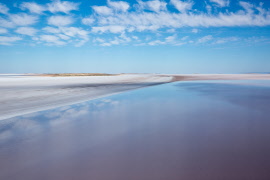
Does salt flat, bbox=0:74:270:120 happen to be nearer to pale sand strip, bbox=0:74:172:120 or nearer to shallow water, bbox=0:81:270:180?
pale sand strip, bbox=0:74:172:120

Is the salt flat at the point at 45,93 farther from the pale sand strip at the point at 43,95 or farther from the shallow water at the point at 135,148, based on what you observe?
the shallow water at the point at 135,148

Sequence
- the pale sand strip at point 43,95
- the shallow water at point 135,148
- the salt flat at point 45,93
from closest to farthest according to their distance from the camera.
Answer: the shallow water at point 135,148 < the pale sand strip at point 43,95 < the salt flat at point 45,93

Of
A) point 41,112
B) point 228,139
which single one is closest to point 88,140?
point 228,139

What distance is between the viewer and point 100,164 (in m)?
2.59

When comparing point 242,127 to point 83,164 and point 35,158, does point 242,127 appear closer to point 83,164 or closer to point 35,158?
point 83,164

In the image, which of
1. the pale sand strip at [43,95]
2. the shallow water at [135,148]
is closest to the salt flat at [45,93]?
the pale sand strip at [43,95]

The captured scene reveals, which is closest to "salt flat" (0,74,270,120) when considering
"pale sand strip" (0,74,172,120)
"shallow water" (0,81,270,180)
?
"pale sand strip" (0,74,172,120)

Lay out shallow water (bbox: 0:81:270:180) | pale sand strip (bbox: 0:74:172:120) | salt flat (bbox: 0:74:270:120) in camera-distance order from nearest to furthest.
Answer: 1. shallow water (bbox: 0:81:270:180)
2. pale sand strip (bbox: 0:74:172:120)
3. salt flat (bbox: 0:74:270:120)

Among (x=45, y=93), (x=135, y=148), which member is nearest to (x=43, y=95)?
(x=45, y=93)

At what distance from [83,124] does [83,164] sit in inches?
84.5

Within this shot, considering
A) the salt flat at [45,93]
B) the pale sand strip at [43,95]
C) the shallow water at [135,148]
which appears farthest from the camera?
the salt flat at [45,93]

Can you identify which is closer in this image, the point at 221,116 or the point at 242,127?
the point at 242,127

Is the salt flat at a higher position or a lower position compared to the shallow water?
higher

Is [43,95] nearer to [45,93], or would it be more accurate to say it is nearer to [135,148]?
[45,93]
